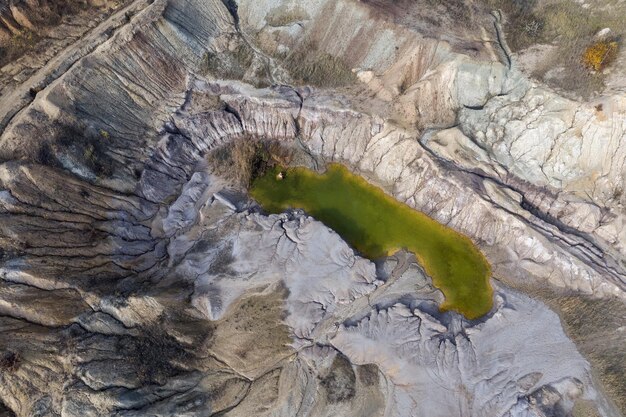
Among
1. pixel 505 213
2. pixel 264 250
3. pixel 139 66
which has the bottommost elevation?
pixel 264 250

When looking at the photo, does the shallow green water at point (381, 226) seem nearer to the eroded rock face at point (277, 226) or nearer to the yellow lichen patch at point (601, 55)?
the eroded rock face at point (277, 226)

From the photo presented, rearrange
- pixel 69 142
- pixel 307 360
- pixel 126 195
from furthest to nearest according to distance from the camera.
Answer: pixel 126 195 < pixel 69 142 < pixel 307 360

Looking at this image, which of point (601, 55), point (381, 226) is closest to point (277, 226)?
point (381, 226)

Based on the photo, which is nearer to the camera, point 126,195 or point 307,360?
point 307,360

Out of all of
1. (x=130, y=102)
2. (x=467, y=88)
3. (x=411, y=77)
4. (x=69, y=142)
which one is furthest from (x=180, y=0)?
(x=467, y=88)

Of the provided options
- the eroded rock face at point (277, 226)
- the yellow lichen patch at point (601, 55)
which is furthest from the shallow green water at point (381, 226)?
the yellow lichen patch at point (601, 55)

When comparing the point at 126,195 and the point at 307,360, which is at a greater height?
the point at 126,195

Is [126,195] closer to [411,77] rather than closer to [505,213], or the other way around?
[411,77]
